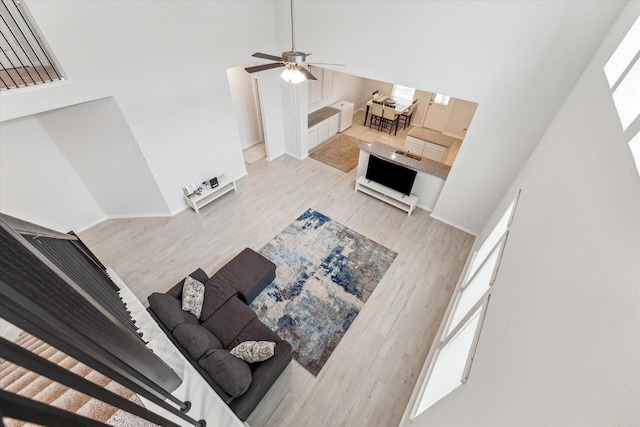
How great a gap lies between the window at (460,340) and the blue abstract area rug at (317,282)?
4.09 ft

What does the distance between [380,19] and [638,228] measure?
462 cm

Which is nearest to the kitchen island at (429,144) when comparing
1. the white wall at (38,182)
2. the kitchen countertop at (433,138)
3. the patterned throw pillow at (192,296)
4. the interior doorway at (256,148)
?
the kitchen countertop at (433,138)

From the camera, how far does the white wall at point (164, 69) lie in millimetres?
3205

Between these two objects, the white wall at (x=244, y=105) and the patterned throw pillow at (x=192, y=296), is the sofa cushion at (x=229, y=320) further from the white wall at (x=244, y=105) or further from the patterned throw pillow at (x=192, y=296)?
the white wall at (x=244, y=105)

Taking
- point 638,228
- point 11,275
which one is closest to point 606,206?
point 638,228

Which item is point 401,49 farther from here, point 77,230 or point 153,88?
point 77,230

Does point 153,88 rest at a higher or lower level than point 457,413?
higher

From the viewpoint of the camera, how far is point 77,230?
496 centimetres

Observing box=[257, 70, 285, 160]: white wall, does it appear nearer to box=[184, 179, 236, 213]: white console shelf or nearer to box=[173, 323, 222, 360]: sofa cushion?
box=[184, 179, 236, 213]: white console shelf

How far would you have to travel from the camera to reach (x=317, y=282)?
4.42 metres

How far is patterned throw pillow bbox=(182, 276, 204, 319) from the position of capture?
334 cm

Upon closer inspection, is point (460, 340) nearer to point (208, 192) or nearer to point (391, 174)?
point (391, 174)

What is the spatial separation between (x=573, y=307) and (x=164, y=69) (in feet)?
17.8

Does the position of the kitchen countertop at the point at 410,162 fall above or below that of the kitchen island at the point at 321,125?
above
